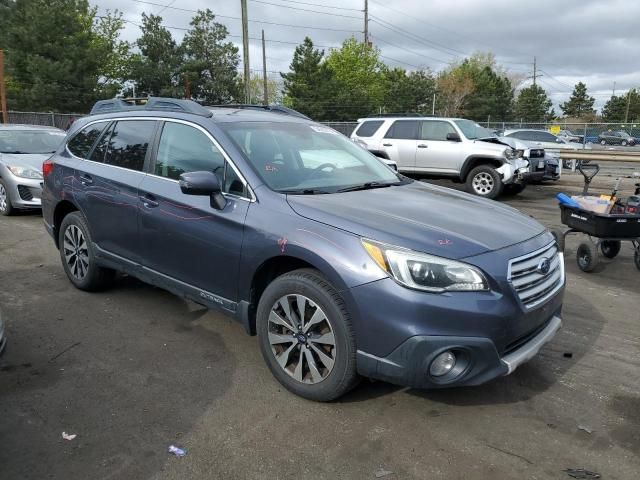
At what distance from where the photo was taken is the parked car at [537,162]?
42.7 feet

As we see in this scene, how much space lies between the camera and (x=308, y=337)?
3164mm

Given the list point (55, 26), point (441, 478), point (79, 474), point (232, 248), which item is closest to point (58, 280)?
point (232, 248)

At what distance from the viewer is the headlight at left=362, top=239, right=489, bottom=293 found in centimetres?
278

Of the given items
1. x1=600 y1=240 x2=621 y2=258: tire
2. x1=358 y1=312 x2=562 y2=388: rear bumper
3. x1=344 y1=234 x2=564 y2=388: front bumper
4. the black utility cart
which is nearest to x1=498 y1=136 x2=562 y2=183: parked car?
x1=600 y1=240 x2=621 y2=258: tire

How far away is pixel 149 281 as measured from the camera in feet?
14.1

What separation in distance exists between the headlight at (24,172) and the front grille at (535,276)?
840 cm

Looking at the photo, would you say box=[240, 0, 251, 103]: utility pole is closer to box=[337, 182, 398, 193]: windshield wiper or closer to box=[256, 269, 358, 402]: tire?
box=[337, 182, 398, 193]: windshield wiper

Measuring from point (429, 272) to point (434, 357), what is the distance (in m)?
0.44

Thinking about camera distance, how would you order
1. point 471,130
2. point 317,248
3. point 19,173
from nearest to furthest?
point 317,248
point 19,173
point 471,130

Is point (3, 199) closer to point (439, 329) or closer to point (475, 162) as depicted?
point (439, 329)

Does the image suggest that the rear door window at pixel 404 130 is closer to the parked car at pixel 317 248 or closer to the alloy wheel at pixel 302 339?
the parked car at pixel 317 248

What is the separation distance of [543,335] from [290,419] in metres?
1.59

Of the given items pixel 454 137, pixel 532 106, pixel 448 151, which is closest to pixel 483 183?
pixel 448 151

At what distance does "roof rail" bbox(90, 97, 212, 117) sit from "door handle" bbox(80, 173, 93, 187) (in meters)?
0.69
